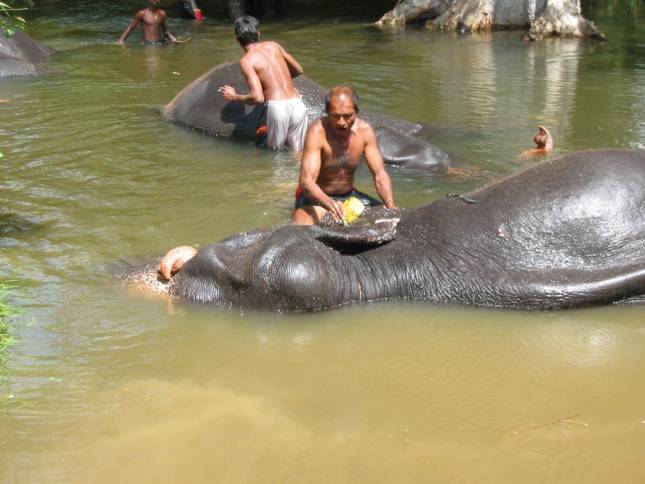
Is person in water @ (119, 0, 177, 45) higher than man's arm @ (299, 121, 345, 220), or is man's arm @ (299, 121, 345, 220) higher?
person in water @ (119, 0, 177, 45)

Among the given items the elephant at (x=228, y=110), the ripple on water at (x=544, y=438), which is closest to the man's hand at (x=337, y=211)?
the ripple on water at (x=544, y=438)

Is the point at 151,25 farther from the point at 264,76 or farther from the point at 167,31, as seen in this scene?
the point at 264,76

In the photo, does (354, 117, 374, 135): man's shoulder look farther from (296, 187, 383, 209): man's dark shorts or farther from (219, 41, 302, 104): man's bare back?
(219, 41, 302, 104): man's bare back

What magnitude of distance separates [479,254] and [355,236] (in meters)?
0.66

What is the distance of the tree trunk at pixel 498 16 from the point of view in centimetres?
1403

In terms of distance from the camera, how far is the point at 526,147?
770cm

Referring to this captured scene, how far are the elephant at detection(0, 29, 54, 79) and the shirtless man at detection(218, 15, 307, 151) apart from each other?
4228mm

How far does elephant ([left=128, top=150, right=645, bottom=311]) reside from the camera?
4.54 meters

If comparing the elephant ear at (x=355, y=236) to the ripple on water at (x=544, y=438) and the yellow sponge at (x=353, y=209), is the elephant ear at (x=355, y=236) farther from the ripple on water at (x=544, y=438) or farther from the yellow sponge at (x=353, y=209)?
the ripple on water at (x=544, y=438)

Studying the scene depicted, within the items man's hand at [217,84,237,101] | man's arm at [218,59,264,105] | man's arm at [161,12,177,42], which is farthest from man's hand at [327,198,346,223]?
man's arm at [161,12,177,42]

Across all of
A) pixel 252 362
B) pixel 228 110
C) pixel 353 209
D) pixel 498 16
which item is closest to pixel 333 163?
pixel 353 209

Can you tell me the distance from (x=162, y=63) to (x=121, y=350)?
334 inches

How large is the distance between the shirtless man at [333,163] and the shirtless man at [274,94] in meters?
2.15

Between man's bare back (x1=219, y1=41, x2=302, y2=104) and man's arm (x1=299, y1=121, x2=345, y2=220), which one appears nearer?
man's arm (x1=299, y1=121, x2=345, y2=220)
